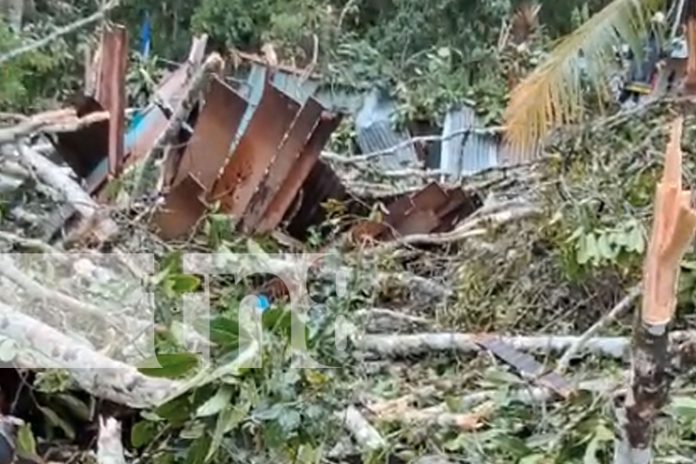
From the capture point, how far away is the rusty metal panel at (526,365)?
2055 mm

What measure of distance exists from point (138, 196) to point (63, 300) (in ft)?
3.07

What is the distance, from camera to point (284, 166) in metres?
3.21

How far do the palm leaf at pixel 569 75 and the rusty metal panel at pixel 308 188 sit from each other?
2.19ft

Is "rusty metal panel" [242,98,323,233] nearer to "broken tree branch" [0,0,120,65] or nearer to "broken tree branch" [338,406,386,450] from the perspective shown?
"broken tree branch" [0,0,120,65]

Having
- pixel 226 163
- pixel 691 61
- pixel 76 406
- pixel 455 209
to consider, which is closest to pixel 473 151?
pixel 691 61

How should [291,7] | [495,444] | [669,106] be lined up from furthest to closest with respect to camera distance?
[291,7]
[669,106]
[495,444]

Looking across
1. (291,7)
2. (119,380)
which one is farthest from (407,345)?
(291,7)

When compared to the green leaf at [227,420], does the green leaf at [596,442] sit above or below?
above

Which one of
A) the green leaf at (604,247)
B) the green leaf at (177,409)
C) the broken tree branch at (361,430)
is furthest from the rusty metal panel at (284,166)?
the green leaf at (177,409)

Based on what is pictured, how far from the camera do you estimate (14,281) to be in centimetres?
237

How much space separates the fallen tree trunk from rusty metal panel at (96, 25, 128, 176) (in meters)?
1.24

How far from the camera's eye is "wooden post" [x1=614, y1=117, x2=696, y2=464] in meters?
0.97

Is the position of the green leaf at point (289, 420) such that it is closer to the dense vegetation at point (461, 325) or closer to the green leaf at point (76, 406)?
the dense vegetation at point (461, 325)

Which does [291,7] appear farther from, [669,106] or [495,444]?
[495,444]
